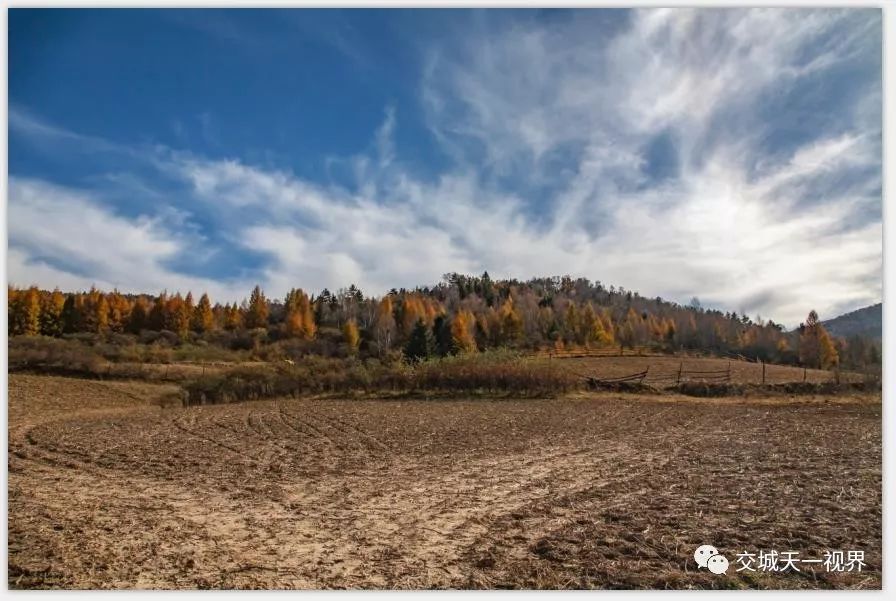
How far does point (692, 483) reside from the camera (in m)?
7.80

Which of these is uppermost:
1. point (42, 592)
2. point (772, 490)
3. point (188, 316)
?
point (188, 316)

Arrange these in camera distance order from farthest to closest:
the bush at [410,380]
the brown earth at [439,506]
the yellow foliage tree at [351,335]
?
1. the yellow foliage tree at [351,335]
2. the bush at [410,380]
3. the brown earth at [439,506]

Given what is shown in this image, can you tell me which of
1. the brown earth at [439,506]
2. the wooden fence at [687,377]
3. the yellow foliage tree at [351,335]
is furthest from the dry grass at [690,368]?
the yellow foliage tree at [351,335]

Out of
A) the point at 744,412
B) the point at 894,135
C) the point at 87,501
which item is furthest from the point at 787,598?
the point at 744,412

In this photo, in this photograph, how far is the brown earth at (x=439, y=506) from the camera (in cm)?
491

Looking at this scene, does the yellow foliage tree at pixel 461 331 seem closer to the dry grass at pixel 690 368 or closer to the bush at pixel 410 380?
the dry grass at pixel 690 368

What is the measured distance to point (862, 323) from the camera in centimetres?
678

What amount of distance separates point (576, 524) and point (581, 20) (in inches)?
223

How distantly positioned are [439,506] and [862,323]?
226 inches

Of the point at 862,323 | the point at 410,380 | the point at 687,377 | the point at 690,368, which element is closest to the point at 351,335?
the point at 410,380

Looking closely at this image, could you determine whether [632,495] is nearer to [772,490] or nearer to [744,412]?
[772,490]

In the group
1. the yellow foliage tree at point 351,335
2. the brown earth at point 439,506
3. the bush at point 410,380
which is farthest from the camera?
the yellow foliage tree at point 351,335

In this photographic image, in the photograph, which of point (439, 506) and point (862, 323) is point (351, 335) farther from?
point (862, 323)

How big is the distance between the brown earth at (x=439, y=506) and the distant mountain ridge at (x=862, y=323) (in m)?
1.96
